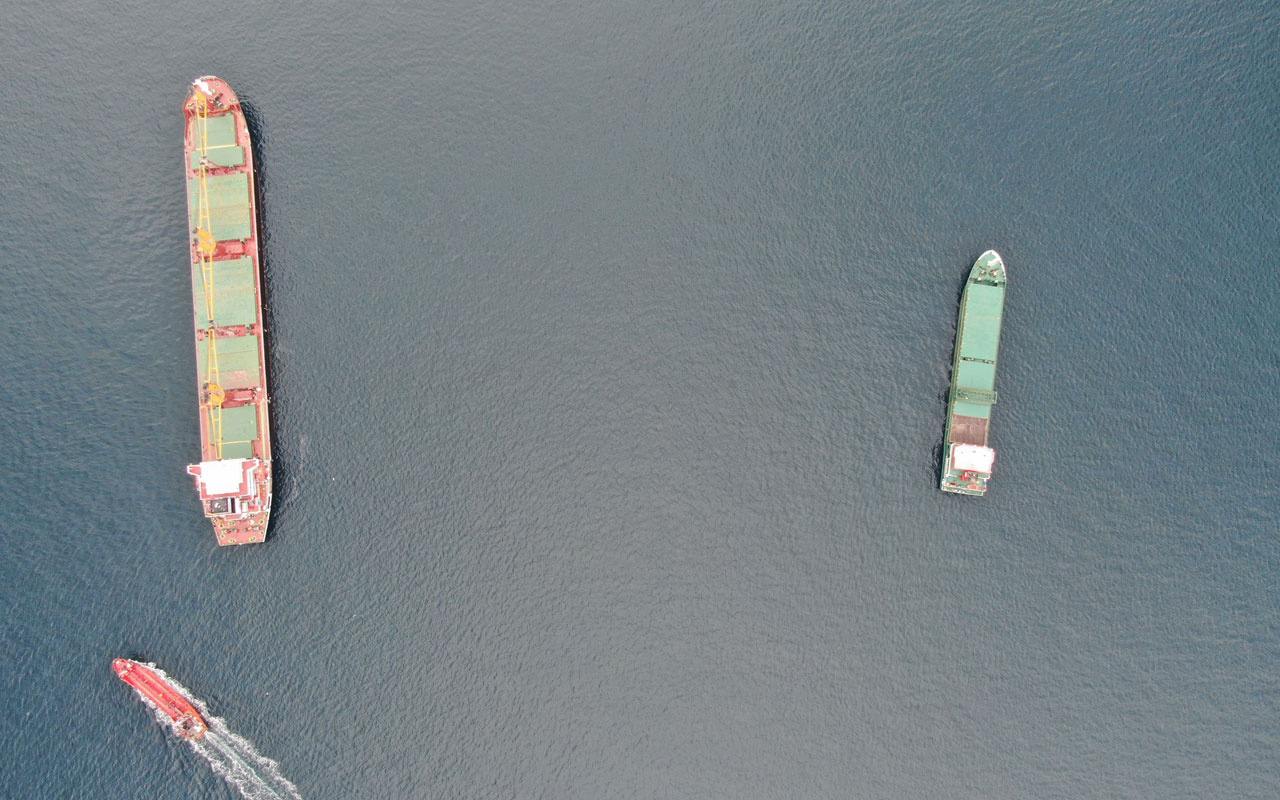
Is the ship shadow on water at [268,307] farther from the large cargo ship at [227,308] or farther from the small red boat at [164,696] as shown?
the small red boat at [164,696]

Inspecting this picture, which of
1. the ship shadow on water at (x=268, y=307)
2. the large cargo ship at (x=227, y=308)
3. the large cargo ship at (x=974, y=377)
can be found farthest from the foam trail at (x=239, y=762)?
the large cargo ship at (x=974, y=377)

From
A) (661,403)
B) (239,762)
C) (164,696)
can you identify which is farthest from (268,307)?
(239,762)

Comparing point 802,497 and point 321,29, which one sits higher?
point 321,29

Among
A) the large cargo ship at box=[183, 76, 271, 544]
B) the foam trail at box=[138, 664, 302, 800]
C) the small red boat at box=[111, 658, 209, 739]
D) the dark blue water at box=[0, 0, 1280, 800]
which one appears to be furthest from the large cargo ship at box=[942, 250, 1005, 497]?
the small red boat at box=[111, 658, 209, 739]

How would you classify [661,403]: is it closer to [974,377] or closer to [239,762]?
[974,377]

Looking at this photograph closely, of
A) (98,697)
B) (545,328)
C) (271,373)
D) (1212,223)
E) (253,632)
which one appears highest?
(1212,223)

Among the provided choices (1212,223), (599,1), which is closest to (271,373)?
(599,1)

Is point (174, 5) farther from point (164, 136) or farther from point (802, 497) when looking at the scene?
point (802, 497)
